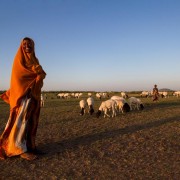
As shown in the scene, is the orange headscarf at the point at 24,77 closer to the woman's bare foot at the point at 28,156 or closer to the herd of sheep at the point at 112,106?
the woman's bare foot at the point at 28,156

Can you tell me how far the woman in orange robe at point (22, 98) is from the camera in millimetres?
6770

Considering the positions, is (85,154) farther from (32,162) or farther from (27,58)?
(27,58)

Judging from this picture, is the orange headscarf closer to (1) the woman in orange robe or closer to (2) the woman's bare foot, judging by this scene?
(1) the woman in orange robe

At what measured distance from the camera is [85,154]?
7.27 metres

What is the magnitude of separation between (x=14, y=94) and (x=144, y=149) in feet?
11.9

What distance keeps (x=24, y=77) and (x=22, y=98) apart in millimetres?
499

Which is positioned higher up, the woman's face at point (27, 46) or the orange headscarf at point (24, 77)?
the woman's face at point (27, 46)

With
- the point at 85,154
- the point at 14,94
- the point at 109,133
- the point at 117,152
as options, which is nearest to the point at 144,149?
the point at 117,152

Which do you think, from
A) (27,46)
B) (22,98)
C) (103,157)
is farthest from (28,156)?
(27,46)

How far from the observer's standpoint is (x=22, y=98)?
6824 mm

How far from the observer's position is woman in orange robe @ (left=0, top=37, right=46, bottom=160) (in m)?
6.77

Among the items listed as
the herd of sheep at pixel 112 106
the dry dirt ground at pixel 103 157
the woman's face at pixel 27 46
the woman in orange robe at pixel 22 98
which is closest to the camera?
the dry dirt ground at pixel 103 157

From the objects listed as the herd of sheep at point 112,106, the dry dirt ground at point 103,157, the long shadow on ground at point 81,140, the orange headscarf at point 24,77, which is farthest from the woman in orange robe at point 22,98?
the herd of sheep at point 112,106

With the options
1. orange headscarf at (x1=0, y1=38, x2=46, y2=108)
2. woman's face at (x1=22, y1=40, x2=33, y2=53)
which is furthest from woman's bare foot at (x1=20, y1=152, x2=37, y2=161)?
woman's face at (x1=22, y1=40, x2=33, y2=53)
